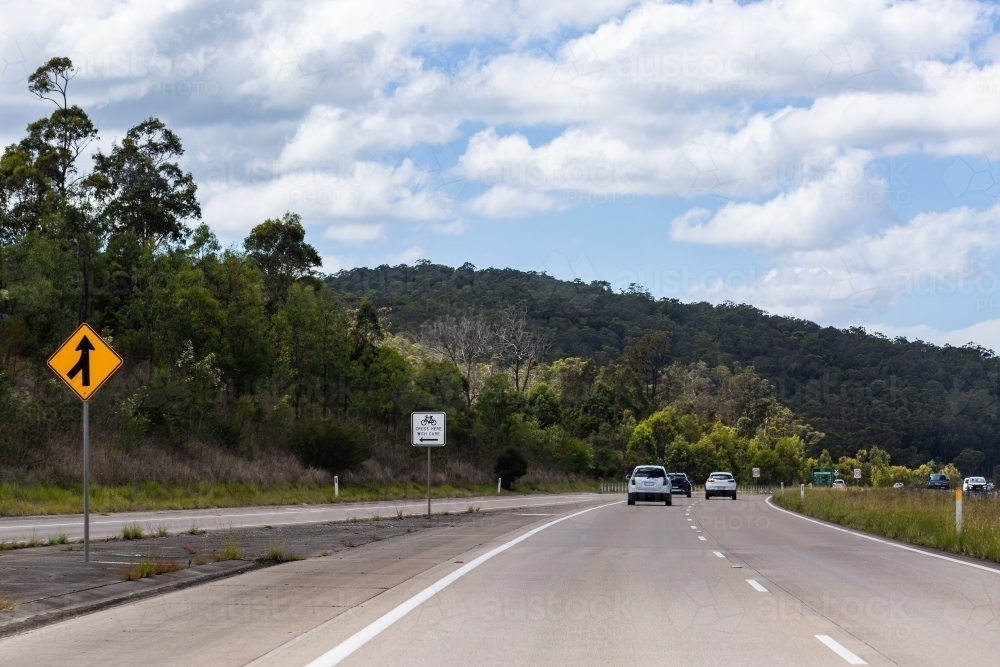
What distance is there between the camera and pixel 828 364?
19500 centimetres

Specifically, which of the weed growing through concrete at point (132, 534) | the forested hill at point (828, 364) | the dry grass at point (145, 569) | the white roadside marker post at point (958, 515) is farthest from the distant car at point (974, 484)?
the dry grass at point (145, 569)

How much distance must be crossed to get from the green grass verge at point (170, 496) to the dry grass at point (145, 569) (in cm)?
1758

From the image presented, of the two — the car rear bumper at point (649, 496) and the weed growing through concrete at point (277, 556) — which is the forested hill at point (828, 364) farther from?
the weed growing through concrete at point (277, 556)

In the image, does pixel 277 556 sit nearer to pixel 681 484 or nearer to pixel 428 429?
pixel 428 429

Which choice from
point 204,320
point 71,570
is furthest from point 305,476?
point 71,570

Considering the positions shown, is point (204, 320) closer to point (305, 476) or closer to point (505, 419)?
point (305, 476)

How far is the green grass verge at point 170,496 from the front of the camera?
3441 cm

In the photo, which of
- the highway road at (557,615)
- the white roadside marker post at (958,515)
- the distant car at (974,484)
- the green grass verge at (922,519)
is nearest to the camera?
the highway road at (557,615)

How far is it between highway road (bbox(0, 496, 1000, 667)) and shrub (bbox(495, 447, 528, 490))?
59398 mm

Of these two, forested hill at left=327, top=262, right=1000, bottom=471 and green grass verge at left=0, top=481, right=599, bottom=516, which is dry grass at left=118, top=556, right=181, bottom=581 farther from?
forested hill at left=327, top=262, right=1000, bottom=471

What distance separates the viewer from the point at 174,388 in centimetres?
5119

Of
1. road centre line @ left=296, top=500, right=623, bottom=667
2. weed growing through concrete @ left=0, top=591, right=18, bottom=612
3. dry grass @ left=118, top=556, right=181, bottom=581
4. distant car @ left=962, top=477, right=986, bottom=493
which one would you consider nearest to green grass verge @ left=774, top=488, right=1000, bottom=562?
road centre line @ left=296, top=500, right=623, bottom=667

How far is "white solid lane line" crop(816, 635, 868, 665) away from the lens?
9.88m

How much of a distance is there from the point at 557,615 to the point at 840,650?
335 cm
